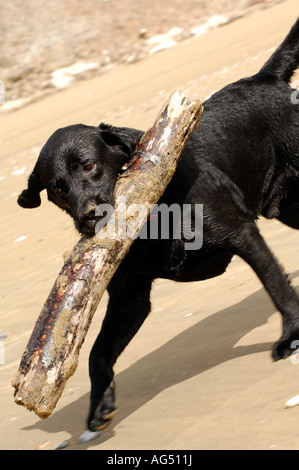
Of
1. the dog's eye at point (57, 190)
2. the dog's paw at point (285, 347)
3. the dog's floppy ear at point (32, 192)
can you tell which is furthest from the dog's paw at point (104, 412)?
the dog's floppy ear at point (32, 192)

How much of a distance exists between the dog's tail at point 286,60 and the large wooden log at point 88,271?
1282 mm

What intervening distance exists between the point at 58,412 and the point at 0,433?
38cm

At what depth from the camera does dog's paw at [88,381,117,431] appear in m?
4.58

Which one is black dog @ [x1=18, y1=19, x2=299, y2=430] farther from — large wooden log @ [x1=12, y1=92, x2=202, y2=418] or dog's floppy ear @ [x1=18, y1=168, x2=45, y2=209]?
large wooden log @ [x1=12, y1=92, x2=202, y2=418]

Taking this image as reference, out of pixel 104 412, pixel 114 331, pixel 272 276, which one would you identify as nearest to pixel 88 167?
pixel 114 331

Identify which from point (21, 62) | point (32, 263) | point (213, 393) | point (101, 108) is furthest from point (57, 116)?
point (213, 393)

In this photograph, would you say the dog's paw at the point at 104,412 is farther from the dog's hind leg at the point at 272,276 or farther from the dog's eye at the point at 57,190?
the dog's eye at the point at 57,190

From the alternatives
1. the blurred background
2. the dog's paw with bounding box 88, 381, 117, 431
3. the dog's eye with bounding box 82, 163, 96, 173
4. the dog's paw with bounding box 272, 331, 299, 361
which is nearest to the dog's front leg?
the dog's paw with bounding box 88, 381, 117, 431

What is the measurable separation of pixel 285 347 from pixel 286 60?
7.49 ft

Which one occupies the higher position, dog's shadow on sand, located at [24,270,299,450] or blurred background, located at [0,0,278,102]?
dog's shadow on sand, located at [24,270,299,450]

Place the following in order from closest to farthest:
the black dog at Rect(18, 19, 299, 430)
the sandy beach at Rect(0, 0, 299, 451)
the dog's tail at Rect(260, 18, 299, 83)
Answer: the sandy beach at Rect(0, 0, 299, 451) < the black dog at Rect(18, 19, 299, 430) < the dog's tail at Rect(260, 18, 299, 83)

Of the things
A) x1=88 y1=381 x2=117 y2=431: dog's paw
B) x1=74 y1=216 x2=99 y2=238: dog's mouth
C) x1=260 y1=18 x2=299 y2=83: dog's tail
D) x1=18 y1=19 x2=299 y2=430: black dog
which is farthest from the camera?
x1=260 y1=18 x2=299 y2=83: dog's tail

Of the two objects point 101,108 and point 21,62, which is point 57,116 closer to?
point 101,108

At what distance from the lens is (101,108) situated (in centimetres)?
1647
